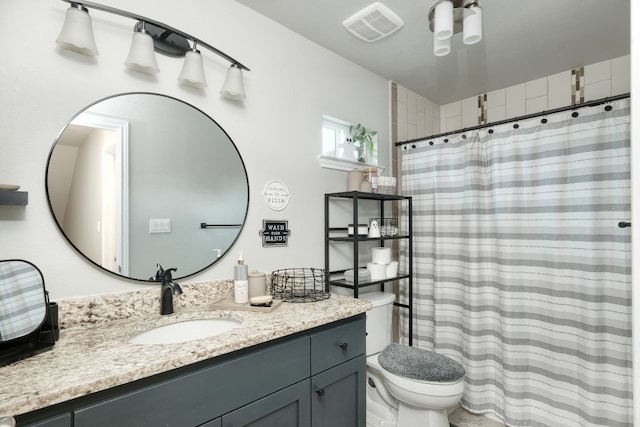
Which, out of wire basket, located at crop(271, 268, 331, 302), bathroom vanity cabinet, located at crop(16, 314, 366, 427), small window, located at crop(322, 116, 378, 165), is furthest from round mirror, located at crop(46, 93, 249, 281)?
small window, located at crop(322, 116, 378, 165)

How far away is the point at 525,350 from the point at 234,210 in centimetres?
195

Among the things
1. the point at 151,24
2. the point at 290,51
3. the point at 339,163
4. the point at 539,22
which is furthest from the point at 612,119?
the point at 151,24

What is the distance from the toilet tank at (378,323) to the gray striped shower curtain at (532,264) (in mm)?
436

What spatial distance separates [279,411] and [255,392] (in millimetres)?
147

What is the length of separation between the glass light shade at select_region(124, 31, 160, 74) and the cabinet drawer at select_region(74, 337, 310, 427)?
1159 millimetres

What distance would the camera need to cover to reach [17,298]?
94cm

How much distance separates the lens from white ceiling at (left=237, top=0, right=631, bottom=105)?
67.0 inches


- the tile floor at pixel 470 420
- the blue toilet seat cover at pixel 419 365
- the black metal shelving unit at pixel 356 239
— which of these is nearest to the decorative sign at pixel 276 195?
the black metal shelving unit at pixel 356 239

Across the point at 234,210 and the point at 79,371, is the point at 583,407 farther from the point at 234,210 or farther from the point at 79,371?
the point at 79,371

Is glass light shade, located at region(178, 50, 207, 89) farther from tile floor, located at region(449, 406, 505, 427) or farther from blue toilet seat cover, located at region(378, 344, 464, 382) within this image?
tile floor, located at region(449, 406, 505, 427)

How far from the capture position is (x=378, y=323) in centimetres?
205

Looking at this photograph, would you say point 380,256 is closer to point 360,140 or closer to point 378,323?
point 378,323

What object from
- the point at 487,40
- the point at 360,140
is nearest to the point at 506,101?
the point at 487,40

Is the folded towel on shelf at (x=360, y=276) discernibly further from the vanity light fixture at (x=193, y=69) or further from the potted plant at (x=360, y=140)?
the vanity light fixture at (x=193, y=69)
